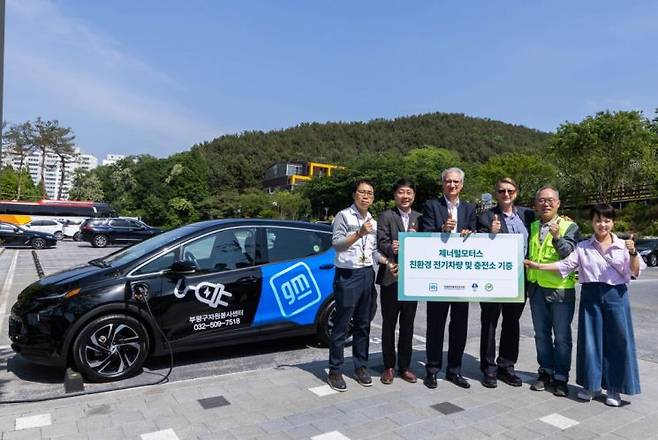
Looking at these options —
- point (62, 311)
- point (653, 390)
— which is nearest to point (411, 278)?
point (653, 390)

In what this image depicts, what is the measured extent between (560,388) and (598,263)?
1.16 metres

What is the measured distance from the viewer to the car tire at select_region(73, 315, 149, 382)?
178 inches

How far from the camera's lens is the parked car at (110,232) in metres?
25.0

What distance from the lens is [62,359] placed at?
448 cm

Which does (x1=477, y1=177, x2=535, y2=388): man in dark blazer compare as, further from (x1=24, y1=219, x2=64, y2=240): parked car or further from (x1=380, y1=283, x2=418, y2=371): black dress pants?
(x1=24, y1=219, x2=64, y2=240): parked car

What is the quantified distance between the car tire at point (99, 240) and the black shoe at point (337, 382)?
2363 centimetres

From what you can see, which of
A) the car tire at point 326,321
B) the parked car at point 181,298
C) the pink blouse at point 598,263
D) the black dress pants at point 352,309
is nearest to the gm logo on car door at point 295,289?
the parked car at point 181,298

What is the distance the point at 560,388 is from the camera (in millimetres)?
4324

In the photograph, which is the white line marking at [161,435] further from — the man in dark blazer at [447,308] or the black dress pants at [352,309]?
the man in dark blazer at [447,308]

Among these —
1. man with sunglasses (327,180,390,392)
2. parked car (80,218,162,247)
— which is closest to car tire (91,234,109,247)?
parked car (80,218,162,247)

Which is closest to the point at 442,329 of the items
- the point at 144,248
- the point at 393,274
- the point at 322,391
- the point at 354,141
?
the point at 393,274

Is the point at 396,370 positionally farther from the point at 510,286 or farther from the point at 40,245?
the point at 40,245

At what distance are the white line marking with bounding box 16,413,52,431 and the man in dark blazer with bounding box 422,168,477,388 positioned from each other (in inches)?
121

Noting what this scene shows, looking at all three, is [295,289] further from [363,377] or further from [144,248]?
[144,248]
